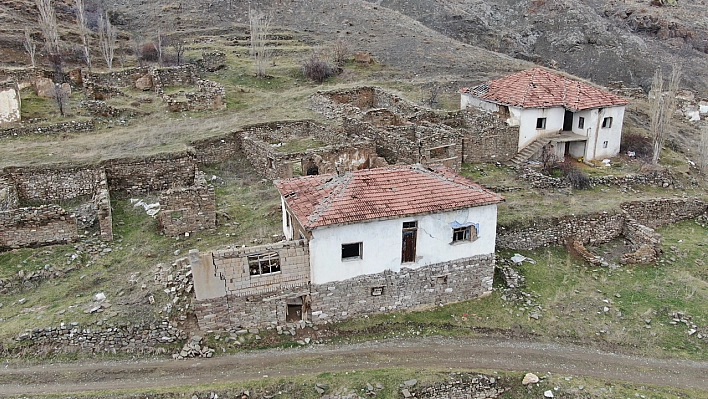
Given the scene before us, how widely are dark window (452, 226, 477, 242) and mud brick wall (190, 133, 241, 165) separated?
38.3ft

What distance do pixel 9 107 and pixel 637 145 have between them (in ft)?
90.6

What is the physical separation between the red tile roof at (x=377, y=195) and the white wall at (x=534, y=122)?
10243mm

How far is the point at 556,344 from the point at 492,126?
12167mm

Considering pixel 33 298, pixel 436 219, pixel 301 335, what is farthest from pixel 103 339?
pixel 436 219

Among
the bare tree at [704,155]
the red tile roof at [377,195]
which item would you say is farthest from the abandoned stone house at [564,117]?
the red tile roof at [377,195]

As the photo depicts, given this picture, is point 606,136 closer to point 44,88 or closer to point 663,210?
point 663,210

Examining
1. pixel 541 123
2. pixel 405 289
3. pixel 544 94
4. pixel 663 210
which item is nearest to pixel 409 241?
pixel 405 289

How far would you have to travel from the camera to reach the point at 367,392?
1219 centimetres

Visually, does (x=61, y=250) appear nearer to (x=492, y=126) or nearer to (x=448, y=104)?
(x=492, y=126)

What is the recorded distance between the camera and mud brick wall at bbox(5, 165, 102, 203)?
19609mm

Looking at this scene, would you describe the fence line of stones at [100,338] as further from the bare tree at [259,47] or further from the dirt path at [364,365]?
the bare tree at [259,47]

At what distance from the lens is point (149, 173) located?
20.8 m

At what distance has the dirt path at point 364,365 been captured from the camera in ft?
40.4

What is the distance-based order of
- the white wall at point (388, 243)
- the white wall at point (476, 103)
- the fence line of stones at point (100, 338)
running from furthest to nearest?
the white wall at point (476, 103) < the white wall at point (388, 243) < the fence line of stones at point (100, 338)
